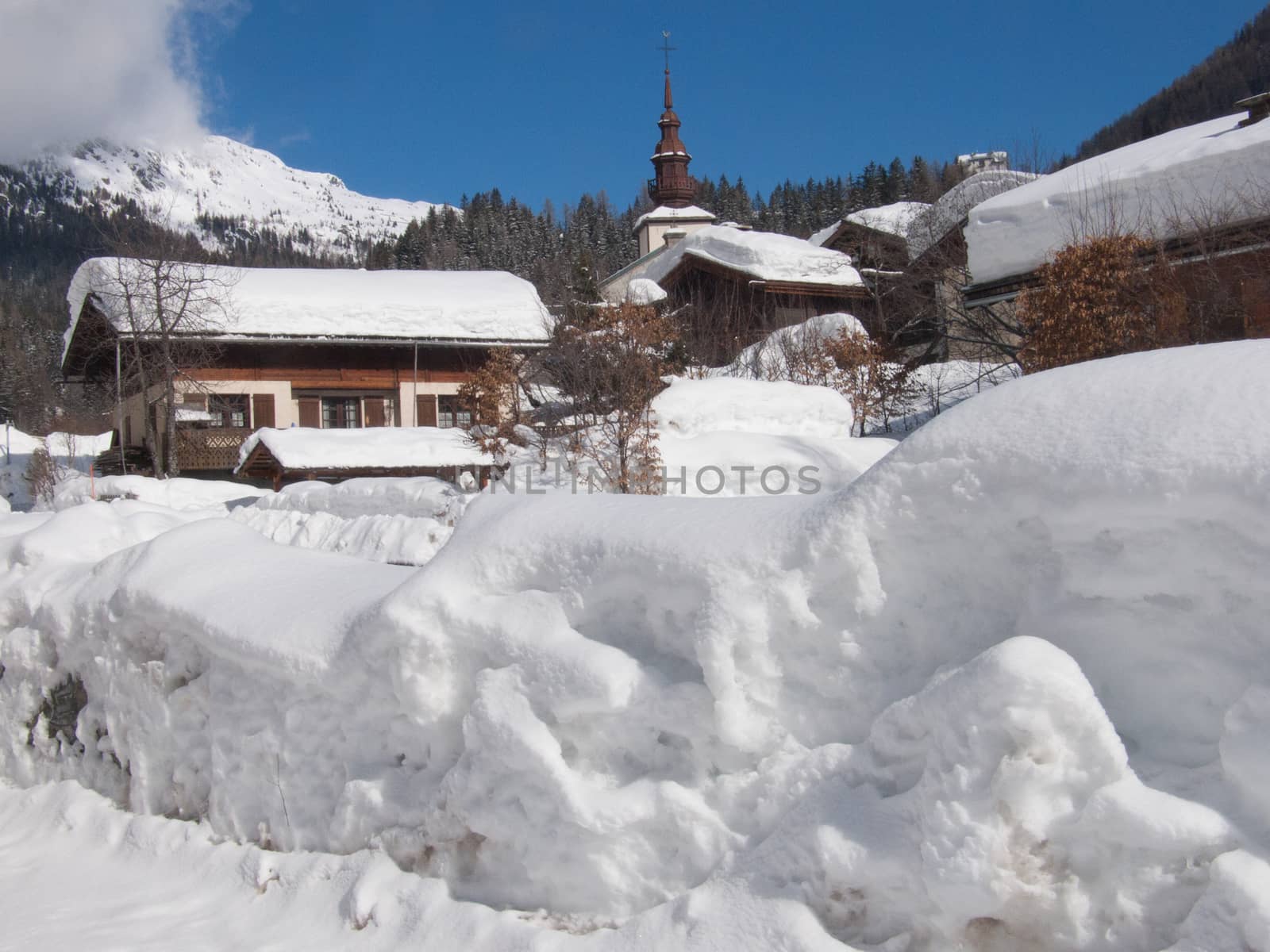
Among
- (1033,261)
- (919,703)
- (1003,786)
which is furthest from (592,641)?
(1033,261)

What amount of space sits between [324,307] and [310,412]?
2.98m

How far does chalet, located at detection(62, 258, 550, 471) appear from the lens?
26.2 meters

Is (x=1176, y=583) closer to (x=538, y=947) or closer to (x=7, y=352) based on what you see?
(x=538, y=947)

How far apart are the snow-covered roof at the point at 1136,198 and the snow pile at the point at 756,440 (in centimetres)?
379

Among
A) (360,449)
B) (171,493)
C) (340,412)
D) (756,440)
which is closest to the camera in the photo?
(756,440)

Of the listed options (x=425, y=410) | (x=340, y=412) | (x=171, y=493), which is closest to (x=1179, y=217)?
(x=171, y=493)

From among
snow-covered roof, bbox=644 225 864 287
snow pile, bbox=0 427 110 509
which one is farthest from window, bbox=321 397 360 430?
snow-covered roof, bbox=644 225 864 287

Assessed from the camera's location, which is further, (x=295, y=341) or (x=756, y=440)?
(x=295, y=341)

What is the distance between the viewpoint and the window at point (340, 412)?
2811 centimetres

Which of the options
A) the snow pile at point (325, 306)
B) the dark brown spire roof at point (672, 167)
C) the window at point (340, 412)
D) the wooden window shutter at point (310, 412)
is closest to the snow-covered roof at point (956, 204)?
the snow pile at point (325, 306)

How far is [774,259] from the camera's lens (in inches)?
1161

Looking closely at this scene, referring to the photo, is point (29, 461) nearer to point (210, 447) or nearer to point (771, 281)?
point (210, 447)

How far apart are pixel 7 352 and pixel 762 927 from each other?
77582 millimetres

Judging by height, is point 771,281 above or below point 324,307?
above
